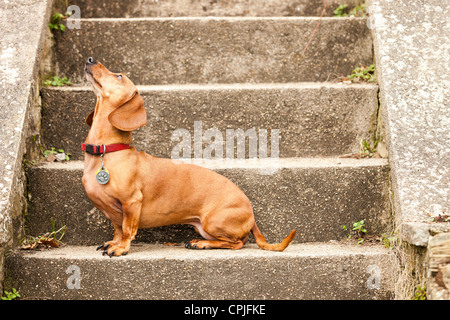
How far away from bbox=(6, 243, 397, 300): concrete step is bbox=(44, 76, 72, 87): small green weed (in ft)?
4.21

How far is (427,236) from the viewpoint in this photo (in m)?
2.39

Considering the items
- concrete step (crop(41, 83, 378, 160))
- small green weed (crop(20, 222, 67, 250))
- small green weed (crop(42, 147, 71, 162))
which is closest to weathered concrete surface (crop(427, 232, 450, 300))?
concrete step (crop(41, 83, 378, 160))

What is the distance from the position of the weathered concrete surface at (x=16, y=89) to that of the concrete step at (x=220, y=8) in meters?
0.72

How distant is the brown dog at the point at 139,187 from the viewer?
2.71 m

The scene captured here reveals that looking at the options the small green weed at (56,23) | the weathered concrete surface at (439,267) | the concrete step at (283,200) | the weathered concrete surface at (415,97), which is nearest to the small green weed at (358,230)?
the concrete step at (283,200)

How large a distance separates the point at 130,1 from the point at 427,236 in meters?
2.93

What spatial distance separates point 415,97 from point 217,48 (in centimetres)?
144

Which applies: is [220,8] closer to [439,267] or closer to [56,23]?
[56,23]

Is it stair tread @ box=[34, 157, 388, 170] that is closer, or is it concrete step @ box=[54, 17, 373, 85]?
stair tread @ box=[34, 157, 388, 170]

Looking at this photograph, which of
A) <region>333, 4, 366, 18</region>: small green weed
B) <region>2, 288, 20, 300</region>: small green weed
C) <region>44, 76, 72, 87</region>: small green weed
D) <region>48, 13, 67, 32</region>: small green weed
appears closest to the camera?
<region>2, 288, 20, 300</region>: small green weed

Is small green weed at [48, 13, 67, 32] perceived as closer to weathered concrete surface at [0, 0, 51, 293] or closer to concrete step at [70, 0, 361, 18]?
weathered concrete surface at [0, 0, 51, 293]

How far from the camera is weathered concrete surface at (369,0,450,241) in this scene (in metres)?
2.71

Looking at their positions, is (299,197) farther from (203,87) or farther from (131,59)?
(131,59)

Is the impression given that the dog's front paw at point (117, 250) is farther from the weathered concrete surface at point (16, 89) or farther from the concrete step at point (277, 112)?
the concrete step at point (277, 112)
